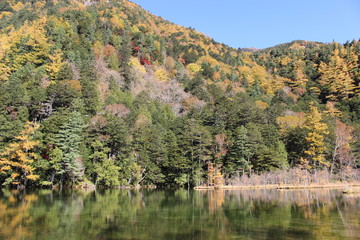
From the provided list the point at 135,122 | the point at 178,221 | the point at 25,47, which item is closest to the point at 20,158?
the point at 135,122

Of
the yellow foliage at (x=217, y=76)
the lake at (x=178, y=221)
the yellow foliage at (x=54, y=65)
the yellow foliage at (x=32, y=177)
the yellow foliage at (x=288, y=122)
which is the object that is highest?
the yellow foliage at (x=217, y=76)

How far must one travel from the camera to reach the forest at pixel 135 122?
114 feet

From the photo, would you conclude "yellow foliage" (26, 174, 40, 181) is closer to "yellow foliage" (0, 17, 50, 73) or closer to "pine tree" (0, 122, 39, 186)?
"pine tree" (0, 122, 39, 186)

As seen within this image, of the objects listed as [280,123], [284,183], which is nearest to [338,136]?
[280,123]

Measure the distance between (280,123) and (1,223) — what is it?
4474 cm

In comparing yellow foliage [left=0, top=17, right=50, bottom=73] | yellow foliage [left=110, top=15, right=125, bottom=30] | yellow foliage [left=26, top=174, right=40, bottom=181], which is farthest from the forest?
yellow foliage [left=110, top=15, right=125, bottom=30]

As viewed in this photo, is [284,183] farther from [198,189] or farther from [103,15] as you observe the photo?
[103,15]

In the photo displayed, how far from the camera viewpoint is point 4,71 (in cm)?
4634

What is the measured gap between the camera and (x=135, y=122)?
4262cm

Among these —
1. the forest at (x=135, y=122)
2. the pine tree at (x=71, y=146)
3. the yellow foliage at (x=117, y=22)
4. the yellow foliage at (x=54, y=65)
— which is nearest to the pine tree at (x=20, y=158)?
the forest at (x=135, y=122)

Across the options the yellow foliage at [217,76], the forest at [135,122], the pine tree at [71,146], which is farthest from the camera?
the yellow foliage at [217,76]

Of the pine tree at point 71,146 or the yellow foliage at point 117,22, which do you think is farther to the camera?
the yellow foliage at point 117,22

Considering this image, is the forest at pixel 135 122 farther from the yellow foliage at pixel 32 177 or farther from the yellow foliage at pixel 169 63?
the yellow foliage at pixel 169 63

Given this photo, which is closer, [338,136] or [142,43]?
[338,136]
